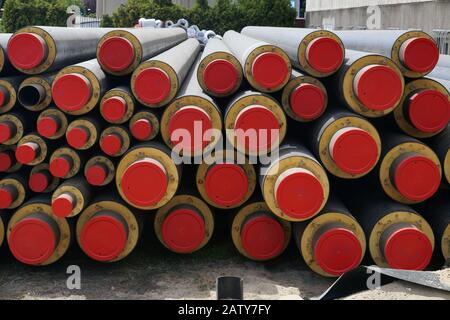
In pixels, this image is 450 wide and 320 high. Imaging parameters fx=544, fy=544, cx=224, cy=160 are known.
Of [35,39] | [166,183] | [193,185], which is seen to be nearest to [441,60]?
[193,185]

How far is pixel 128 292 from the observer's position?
15.9 ft

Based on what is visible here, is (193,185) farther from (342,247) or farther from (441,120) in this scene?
(441,120)

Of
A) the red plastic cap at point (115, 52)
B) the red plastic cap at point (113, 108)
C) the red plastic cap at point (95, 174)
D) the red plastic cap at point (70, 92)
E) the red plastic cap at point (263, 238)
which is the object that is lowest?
the red plastic cap at point (263, 238)

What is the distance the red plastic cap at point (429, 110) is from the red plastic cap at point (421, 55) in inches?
10.4

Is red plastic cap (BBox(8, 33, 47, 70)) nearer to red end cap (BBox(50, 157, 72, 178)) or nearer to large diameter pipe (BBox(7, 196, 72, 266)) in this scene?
red end cap (BBox(50, 157, 72, 178))

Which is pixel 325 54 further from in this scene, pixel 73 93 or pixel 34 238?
pixel 34 238

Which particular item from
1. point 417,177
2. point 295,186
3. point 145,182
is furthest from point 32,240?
point 417,177

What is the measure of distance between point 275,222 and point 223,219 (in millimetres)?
968

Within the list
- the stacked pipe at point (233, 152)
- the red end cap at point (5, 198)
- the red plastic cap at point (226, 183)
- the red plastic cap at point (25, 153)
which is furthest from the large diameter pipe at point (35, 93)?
the red plastic cap at point (226, 183)

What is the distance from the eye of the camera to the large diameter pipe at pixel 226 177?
5.22m

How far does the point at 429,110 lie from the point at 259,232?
2.01 metres

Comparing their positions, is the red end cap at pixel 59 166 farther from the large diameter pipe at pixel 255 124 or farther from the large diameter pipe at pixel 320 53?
the large diameter pipe at pixel 320 53

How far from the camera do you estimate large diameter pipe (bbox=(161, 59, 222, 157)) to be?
200 inches

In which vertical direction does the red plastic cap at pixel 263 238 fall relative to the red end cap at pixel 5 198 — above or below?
below
